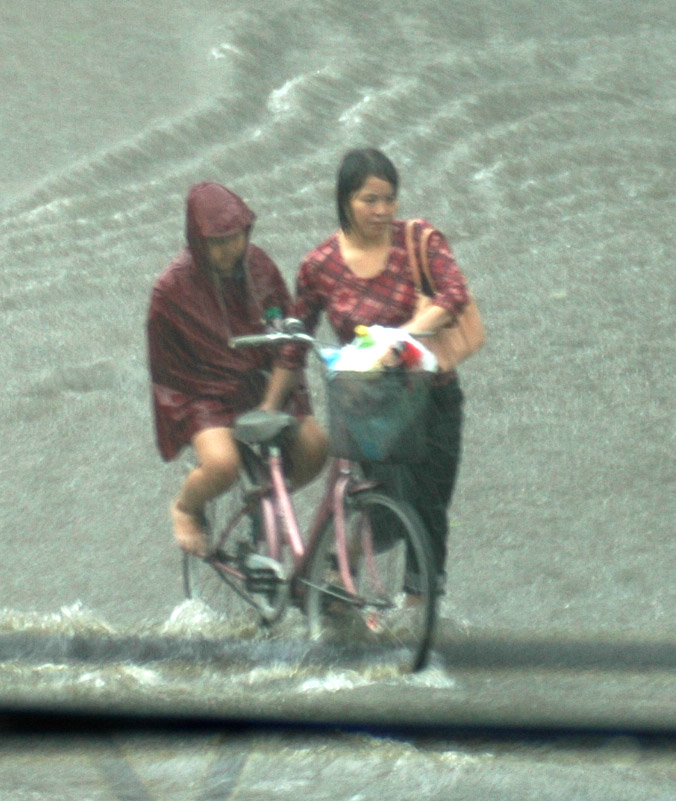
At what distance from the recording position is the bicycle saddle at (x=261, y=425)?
17.4 ft

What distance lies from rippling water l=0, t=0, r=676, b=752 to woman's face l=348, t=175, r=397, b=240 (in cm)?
149

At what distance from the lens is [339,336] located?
17.4 ft

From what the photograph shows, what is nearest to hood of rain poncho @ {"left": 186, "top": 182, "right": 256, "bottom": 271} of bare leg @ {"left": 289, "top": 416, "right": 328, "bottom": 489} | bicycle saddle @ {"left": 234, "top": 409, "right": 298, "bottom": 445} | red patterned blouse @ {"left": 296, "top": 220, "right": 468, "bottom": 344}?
red patterned blouse @ {"left": 296, "top": 220, "right": 468, "bottom": 344}

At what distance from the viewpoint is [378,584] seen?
5.05 meters

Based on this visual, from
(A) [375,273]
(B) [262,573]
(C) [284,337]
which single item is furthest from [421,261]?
(B) [262,573]

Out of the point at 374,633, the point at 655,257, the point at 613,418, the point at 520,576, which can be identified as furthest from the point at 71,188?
the point at 374,633

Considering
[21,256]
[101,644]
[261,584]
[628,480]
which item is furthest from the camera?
[21,256]

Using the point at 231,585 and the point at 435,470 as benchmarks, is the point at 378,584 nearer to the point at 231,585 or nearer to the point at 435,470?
the point at 435,470

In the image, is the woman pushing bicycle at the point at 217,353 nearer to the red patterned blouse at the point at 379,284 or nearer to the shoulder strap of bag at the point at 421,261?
the red patterned blouse at the point at 379,284

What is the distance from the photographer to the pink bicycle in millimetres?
4996

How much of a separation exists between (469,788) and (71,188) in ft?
36.3

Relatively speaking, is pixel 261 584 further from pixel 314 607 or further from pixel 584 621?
pixel 584 621

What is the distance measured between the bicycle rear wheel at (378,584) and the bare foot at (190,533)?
2.05ft

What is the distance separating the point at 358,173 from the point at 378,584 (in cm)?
138
